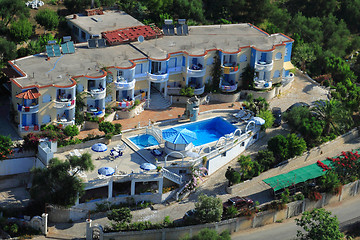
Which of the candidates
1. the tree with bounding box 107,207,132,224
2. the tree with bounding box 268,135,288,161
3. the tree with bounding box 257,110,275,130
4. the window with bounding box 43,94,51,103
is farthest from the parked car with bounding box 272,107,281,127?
the window with bounding box 43,94,51,103

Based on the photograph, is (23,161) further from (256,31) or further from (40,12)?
(256,31)

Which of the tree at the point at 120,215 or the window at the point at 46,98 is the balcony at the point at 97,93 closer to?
the window at the point at 46,98

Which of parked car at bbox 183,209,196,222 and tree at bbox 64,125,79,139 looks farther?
tree at bbox 64,125,79,139

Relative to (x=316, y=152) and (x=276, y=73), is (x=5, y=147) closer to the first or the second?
(x=316, y=152)

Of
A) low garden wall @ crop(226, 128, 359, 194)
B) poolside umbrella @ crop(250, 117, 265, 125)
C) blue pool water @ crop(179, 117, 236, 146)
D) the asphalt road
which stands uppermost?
poolside umbrella @ crop(250, 117, 265, 125)

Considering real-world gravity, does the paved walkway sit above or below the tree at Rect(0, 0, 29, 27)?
below

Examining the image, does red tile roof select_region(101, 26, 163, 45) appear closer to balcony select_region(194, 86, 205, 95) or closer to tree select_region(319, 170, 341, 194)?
balcony select_region(194, 86, 205, 95)
